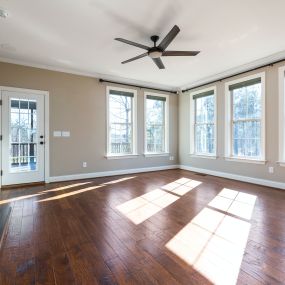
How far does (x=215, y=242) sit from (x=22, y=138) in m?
4.29

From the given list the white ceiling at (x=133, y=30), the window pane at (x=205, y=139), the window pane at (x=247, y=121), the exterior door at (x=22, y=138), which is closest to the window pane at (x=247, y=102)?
the window pane at (x=247, y=121)

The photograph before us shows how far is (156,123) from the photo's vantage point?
6203 millimetres

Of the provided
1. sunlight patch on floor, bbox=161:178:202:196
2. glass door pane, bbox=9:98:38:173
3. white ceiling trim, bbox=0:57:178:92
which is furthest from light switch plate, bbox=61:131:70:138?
sunlight patch on floor, bbox=161:178:202:196

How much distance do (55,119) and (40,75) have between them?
1.05m

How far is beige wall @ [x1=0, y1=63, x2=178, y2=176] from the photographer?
428cm

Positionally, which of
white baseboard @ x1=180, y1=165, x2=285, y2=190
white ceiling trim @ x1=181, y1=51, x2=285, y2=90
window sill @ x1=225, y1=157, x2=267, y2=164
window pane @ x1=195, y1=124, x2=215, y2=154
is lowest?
white baseboard @ x1=180, y1=165, x2=285, y2=190

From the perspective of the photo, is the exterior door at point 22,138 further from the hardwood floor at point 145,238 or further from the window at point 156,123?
the window at point 156,123

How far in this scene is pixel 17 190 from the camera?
3.90m

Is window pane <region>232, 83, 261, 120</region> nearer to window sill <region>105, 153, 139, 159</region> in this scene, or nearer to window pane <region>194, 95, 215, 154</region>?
window pane <region>194, 95, 215, 154</region>

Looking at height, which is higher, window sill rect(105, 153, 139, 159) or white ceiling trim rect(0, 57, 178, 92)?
white ceiling trim rect(0, 57, 178, 92)

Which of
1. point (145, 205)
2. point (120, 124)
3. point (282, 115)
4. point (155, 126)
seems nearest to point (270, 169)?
point (282, 115)

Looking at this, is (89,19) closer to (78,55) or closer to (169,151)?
(78,55)

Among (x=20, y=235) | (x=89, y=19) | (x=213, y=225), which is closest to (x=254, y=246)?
(x=213, y=225)

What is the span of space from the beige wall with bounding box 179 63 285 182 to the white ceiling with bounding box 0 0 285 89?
674 mm
